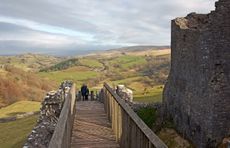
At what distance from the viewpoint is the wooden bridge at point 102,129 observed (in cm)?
870

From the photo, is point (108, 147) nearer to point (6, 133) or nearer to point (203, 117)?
point (203, 117)

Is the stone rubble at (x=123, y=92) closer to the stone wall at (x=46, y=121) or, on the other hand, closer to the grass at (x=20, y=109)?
the stone wall at (x=46, y=121)

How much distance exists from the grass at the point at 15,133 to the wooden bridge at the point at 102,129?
9.31m

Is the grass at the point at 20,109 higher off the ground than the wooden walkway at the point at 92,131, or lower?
lower

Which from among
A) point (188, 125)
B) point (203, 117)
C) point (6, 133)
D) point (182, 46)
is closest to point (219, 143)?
point (203, 117)

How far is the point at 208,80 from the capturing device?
70.1 ft

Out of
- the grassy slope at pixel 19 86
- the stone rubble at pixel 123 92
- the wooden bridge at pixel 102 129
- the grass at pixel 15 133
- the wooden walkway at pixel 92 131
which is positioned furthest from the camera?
the grassy slope at pixel 19 86

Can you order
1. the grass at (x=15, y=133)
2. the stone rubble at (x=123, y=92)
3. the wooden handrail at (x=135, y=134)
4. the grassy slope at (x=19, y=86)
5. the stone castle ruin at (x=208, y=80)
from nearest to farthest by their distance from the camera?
the wooden handrail at (x=135, y=134)
the stone castle ruin at (x=208, y=80)
the stone rubble at (x=123, y=92)
the grass at (x=15, y=133)
the grassy slope at (x=19, y=86)

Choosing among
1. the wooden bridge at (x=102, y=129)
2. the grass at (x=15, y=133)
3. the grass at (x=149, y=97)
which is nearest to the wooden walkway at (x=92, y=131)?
the wooden bridge at (x=102, y=129)

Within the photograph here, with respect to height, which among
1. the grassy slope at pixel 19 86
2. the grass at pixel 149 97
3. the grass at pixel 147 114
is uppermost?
the grass at pixel 147 114

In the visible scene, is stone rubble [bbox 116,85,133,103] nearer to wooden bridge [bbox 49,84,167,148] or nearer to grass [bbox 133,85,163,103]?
wooden bridge [bbox 49,84,167,148]

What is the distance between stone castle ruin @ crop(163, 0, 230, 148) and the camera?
20.9m

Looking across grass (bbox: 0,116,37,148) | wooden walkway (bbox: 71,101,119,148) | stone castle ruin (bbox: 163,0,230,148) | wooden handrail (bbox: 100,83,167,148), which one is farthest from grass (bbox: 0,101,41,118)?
wooden handrail (bbox: 100,83,167,148)

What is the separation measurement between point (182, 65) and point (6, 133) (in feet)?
58.0
